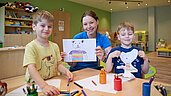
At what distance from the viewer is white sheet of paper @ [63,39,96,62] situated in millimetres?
1490

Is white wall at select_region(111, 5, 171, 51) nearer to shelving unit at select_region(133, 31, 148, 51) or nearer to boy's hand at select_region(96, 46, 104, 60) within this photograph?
shelving unit at select_region(133, 31, 148, 51)

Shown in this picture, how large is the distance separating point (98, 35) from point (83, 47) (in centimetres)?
38

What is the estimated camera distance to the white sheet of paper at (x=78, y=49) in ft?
4.89

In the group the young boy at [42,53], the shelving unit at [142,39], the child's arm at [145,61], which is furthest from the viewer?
the shelving unit at [142,39]

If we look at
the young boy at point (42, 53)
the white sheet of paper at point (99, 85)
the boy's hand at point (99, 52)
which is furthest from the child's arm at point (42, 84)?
the boy's hand at point (99, 52)

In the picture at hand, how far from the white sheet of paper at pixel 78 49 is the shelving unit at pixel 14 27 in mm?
3716

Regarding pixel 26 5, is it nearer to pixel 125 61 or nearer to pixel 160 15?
pixel 125 61

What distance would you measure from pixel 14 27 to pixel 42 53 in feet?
14.1

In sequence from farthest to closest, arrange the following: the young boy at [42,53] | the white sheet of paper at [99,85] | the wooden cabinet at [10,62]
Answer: the wooden cabinet at [10,62] → the young boy at [42,53] → the white sheet of paper at [99,85]

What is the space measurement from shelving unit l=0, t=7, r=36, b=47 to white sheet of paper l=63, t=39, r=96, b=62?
372cm

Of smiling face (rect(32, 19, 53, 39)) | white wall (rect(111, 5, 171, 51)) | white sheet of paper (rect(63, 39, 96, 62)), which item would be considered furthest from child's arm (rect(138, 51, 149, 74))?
white wall (rect(111, 5, 171, 51))

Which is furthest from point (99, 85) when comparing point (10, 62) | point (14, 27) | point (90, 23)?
point (14, 27)

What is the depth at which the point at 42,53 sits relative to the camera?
3.95 ft

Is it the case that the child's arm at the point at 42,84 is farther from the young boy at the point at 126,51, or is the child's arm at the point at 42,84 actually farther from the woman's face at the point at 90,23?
the woman's face at the point at 90,23
